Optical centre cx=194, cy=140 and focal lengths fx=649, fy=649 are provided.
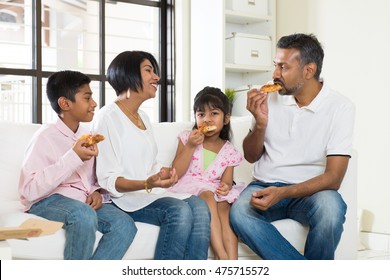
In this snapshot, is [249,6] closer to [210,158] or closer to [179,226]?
[210,158]

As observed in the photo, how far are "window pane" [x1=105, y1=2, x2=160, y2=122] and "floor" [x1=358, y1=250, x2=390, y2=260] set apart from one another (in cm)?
212

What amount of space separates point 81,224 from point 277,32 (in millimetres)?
3118

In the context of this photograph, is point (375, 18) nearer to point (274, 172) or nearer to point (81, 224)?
point (274, 172)

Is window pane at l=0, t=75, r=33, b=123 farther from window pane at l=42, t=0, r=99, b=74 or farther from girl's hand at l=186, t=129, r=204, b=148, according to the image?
girl's hand at l=186, t=129, r=204, b=148

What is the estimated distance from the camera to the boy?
219cm

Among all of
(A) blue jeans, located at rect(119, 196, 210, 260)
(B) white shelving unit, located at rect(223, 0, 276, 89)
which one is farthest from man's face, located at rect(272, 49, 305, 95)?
(B) white shelving unit, located at rect(223, 0, 276, 89)

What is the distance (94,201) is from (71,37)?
9.95ft

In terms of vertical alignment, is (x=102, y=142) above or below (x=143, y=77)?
below

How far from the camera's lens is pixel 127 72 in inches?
101

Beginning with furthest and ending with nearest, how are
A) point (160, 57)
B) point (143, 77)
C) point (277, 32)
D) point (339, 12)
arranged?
point (160, 57)
point (277, 32)
point (339, 12)
point (143, 77)

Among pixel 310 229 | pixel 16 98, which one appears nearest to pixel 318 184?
pixel 310 229

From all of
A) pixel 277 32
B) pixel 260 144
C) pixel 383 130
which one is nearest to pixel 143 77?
pixel 260 144

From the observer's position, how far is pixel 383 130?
4.03m

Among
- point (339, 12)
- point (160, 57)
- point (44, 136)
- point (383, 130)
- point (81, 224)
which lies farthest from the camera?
point (160, 57)
